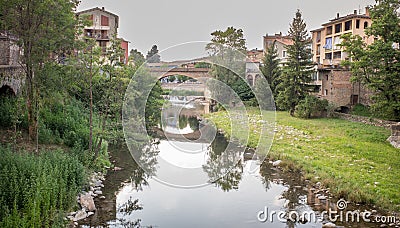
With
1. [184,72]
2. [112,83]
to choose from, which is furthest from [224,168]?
[112,83]

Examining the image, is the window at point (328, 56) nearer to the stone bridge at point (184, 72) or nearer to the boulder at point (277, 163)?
the stone bridge at point (184, 72)

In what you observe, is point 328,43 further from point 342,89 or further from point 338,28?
point 342,89

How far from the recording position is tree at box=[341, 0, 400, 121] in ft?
55.6

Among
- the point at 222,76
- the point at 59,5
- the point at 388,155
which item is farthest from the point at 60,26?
the point at 388,155

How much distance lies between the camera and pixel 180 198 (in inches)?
419

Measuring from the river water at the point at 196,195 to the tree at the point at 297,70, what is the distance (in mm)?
11410

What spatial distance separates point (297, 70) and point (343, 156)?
12.0 meters

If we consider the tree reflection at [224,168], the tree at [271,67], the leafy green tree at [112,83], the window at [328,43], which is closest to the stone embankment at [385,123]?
the tree at [271,67]

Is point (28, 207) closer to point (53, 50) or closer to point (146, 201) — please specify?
point (146, 201)

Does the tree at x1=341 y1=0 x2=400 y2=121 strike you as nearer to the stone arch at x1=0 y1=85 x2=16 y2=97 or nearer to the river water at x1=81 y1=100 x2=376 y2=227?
the river water at x1=81 y1=100 x2=376 y2=227

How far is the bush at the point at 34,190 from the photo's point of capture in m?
6.99

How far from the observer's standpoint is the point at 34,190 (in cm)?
756

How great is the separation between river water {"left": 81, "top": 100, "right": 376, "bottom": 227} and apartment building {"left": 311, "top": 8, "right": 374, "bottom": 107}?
35.6 feet

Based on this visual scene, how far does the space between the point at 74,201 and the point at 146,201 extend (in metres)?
2.15
